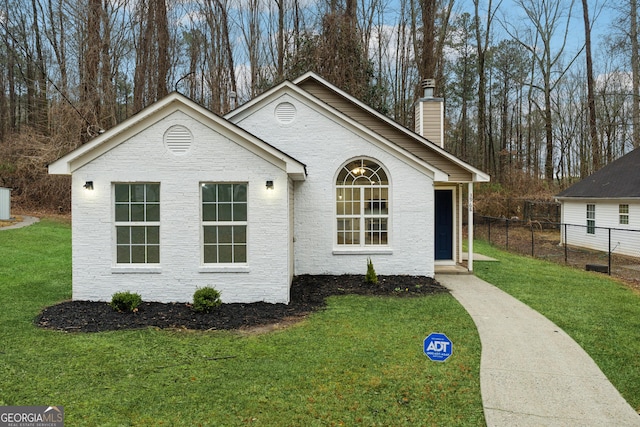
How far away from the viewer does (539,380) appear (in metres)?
5.18

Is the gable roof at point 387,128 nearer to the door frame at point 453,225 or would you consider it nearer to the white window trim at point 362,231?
the door frame at point 453,225

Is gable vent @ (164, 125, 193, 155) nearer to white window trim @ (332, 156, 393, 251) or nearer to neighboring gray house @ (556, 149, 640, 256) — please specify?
white window trim @ (332, 156, 393, 251)

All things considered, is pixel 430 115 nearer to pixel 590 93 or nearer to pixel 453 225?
pixel 453 225


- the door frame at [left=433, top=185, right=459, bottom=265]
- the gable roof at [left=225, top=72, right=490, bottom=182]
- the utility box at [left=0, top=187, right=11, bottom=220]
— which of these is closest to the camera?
the gable roof at [left=225, top=72, right=490, bottom=182]

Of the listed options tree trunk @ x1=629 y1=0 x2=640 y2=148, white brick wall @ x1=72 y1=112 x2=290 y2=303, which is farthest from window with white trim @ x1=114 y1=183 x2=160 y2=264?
tree trunk @ x1=629 y1=0 x2=640 y2=148

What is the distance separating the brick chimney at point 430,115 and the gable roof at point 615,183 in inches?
369

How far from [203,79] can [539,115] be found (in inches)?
999

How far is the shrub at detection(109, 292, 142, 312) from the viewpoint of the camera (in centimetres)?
791

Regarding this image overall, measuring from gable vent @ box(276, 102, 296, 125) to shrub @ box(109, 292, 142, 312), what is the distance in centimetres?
602

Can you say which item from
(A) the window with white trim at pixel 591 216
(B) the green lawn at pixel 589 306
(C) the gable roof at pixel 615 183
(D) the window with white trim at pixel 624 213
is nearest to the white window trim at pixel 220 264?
(B) the green lawn at pixel 589 306

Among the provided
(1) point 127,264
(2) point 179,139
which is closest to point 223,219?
(2) point 179,139

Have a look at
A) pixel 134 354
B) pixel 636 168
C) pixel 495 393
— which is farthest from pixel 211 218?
pixel 636 168

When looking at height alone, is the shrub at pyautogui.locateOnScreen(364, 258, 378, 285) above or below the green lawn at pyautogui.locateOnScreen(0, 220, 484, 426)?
above

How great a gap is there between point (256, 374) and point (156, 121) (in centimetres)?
556
